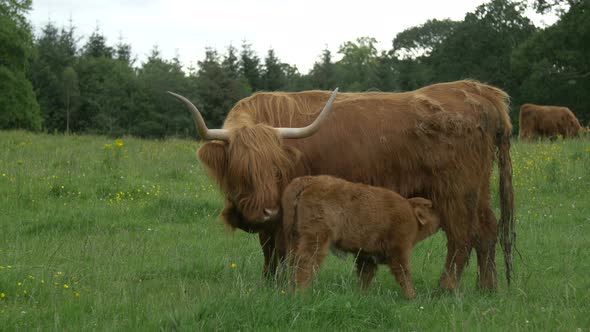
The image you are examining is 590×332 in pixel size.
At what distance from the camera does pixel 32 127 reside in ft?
142

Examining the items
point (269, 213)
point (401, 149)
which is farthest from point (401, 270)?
point (401, 149)

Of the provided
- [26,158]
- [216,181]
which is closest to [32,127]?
[26,158]

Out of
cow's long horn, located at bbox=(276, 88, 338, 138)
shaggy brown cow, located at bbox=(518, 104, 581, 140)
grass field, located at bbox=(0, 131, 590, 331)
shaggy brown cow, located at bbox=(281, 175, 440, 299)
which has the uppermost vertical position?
shaggy brown cow, located at bbox=(518, 104, 581, 140)

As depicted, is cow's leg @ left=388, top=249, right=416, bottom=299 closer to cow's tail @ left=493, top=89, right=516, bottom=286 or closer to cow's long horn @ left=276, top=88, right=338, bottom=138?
cow's long horn @ left=276, top=88, right=338, bottom=138

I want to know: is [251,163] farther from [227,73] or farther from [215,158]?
[227,73]

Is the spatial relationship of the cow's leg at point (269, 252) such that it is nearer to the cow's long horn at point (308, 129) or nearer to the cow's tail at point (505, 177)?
the cow's long horn at point (308, 129)

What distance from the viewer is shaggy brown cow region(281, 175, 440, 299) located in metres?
5.13

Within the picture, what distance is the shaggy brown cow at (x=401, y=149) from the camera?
578cm

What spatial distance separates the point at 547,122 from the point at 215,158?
20.3 m

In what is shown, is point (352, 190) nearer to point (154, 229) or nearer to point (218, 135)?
point (218, 135)

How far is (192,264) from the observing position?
6391 mm

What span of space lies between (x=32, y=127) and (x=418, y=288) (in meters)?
41.5

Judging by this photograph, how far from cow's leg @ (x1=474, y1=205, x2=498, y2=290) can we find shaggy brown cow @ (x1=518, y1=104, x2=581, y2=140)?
17.7 metres

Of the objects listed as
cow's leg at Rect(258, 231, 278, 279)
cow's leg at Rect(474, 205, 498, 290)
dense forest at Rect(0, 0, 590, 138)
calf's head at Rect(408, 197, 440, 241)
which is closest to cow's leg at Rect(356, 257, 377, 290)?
calf's head at Rect(408, 197, 440, 241)
